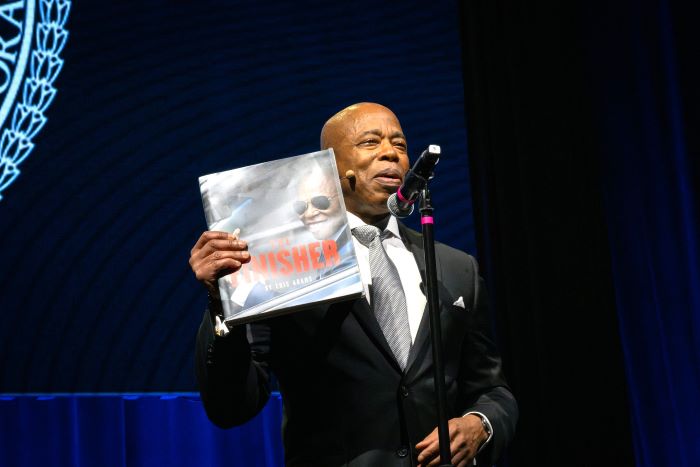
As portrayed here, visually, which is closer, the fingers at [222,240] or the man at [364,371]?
the fingers at [222,240]

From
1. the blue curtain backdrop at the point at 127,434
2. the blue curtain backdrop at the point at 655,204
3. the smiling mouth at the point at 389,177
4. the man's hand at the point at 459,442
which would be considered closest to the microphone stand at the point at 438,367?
the man's hand at the point at 459,442

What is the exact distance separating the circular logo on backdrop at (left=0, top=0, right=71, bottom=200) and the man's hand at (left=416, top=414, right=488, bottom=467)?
2506 mm

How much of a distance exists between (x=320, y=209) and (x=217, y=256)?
0.21m

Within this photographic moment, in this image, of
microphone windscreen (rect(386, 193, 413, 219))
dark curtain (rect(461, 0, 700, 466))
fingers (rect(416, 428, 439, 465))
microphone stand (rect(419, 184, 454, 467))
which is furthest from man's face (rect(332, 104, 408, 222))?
dark curtain (rect(461, 0, 700, 466))

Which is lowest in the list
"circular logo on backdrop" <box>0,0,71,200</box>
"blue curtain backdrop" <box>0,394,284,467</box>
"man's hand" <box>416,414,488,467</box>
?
"blue curtain backdrop" <box>0,394,284,467</box>

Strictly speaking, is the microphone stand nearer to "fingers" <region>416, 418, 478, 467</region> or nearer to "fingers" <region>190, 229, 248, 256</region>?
"fingers" <region>416, 418, 478, 467</region>

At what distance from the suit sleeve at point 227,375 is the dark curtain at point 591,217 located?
1656 millimetres

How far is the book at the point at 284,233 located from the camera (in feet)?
4.50

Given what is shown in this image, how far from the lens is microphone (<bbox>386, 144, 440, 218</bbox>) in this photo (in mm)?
1343

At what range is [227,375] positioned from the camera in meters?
1.48

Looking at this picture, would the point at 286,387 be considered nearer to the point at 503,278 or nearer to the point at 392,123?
the point at 392,123

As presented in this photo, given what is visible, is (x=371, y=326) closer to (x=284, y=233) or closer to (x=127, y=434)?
(x=284, y=233)

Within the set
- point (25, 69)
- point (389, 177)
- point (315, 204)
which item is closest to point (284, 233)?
point (315, 204)

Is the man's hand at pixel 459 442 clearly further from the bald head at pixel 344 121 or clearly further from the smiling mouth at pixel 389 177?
the bald head at pixel 344 121
